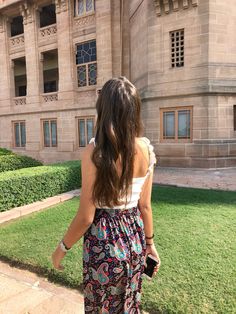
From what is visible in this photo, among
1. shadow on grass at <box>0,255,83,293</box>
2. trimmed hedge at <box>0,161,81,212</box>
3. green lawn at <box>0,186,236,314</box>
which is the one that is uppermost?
trimmed hedge at <box>0,161,81,212</box>

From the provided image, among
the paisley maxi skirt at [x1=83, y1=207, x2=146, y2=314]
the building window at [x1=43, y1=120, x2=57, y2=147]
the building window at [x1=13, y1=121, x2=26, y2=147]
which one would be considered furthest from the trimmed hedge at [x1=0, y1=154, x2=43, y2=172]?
the paisley maxi skirt at [x1=83, y1=207, x2=146, y2=314]

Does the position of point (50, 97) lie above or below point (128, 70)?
below

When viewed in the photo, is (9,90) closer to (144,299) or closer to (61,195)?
(61,195)

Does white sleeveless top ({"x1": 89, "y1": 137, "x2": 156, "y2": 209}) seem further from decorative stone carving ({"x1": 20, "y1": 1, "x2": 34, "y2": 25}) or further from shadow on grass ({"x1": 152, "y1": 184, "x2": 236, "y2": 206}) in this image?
decorative stone carving ({"x1": 20, "y1": 1, "x2": 34, "y2": 25})

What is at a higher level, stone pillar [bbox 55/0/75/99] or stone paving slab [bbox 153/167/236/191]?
stone pillar [bbox 55/0/75/99]

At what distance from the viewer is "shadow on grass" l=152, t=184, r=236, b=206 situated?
6.23 metres

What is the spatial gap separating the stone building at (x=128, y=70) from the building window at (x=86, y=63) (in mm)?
57

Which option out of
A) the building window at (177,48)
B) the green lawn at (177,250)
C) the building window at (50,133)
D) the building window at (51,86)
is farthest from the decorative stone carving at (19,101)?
the green lawn at (177,250)

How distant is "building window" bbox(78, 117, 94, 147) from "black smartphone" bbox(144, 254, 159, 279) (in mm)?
13369

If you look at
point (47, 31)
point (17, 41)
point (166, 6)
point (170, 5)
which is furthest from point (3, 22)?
point (170, 5)

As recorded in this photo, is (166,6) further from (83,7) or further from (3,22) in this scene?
(3,22)

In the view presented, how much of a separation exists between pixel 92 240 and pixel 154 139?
10.9m

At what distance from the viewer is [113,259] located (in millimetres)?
1645

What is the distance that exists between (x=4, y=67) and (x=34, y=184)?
15258 millimetres
